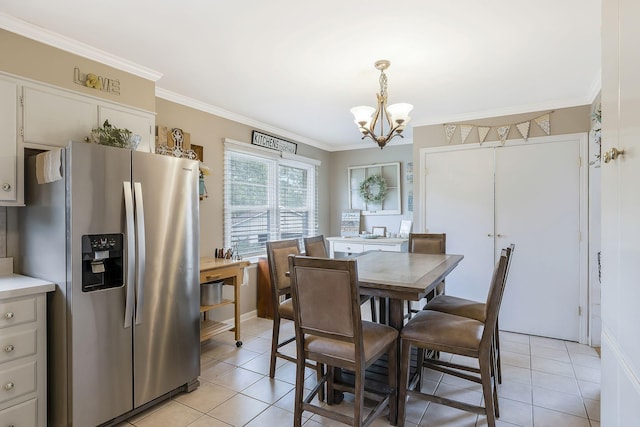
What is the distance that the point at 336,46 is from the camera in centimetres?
230

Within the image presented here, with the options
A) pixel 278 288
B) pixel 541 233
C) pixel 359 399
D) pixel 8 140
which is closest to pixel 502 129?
pixel 541 233

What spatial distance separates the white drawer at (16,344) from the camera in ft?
5.82

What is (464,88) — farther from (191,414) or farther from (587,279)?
(191,414)

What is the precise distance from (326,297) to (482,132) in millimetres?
3027

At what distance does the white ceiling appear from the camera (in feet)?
6.26

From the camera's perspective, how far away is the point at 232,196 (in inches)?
156

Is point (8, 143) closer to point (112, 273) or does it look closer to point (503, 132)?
point (112, 273)

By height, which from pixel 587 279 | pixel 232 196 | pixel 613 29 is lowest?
pixel 587 279

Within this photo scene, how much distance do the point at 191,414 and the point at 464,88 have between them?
131 inches

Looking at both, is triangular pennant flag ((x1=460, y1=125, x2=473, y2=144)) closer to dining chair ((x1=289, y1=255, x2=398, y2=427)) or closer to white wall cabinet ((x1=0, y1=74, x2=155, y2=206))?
dining chair ((x1=289, y1=255, x2=398, y2=427))

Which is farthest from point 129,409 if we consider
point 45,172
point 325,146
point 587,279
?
point 325,146

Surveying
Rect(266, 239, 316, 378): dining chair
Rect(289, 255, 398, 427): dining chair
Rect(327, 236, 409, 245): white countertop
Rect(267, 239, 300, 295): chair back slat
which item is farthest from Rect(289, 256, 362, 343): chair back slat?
Rect(327, 236, 409, 245): white countertop

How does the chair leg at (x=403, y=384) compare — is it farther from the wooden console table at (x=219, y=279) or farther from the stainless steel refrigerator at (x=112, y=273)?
the wooden console table at (x=219, y=279)

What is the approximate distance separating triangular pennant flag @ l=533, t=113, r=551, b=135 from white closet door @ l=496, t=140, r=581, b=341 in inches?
6.0
